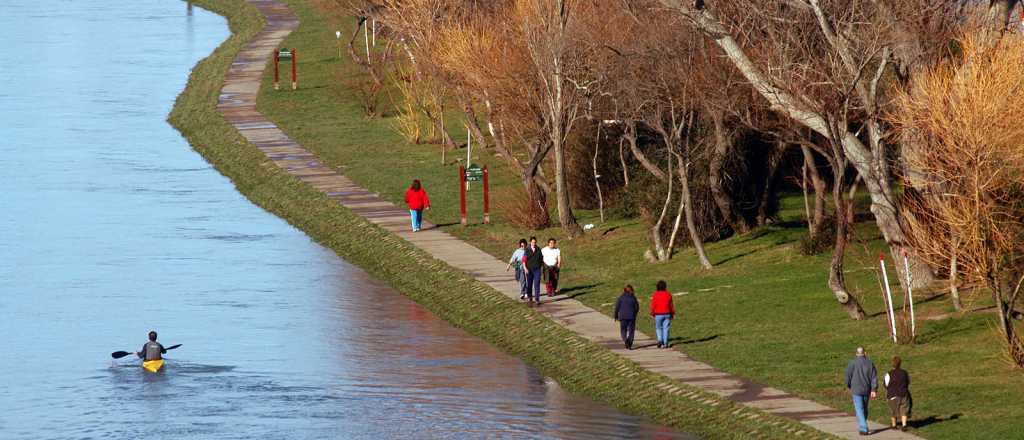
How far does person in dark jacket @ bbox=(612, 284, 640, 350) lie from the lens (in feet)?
96.6

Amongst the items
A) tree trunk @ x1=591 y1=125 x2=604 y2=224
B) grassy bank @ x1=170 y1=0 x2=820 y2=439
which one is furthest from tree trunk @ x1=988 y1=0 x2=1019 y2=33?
tree trunk @ x1=591 y1=125 x2=604 y2=224

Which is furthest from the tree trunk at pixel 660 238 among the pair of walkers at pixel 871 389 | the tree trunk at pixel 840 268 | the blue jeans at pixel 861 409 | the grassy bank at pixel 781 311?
the blue jeans at pixel 861 409

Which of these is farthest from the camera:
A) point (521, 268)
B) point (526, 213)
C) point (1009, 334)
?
point (526, 213)

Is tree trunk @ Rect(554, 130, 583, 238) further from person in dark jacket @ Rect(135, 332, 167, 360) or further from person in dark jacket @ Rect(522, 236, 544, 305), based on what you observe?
person in dark jacket @ Rect(135, 332, 167, 360)

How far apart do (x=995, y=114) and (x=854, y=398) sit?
5.63 m

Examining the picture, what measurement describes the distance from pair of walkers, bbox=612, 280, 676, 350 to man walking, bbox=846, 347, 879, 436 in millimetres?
5623

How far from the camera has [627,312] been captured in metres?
29.5

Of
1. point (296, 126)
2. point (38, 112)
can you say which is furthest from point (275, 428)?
point (38, 112)

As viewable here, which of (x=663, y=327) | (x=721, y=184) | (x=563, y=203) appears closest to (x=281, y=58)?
(x=563, y=203)

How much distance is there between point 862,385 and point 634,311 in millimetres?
6164

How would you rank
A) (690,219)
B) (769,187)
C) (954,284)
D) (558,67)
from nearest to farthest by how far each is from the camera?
1. (954,284)
2. (690,219)
3. (558,67)
4. (769,187)

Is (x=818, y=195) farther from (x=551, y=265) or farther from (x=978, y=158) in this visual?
(x=978, y=158)

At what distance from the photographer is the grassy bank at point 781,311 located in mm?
26156

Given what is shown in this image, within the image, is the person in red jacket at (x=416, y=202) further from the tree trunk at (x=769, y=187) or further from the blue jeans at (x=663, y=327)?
the blue jeans at (x=663, y=327)
